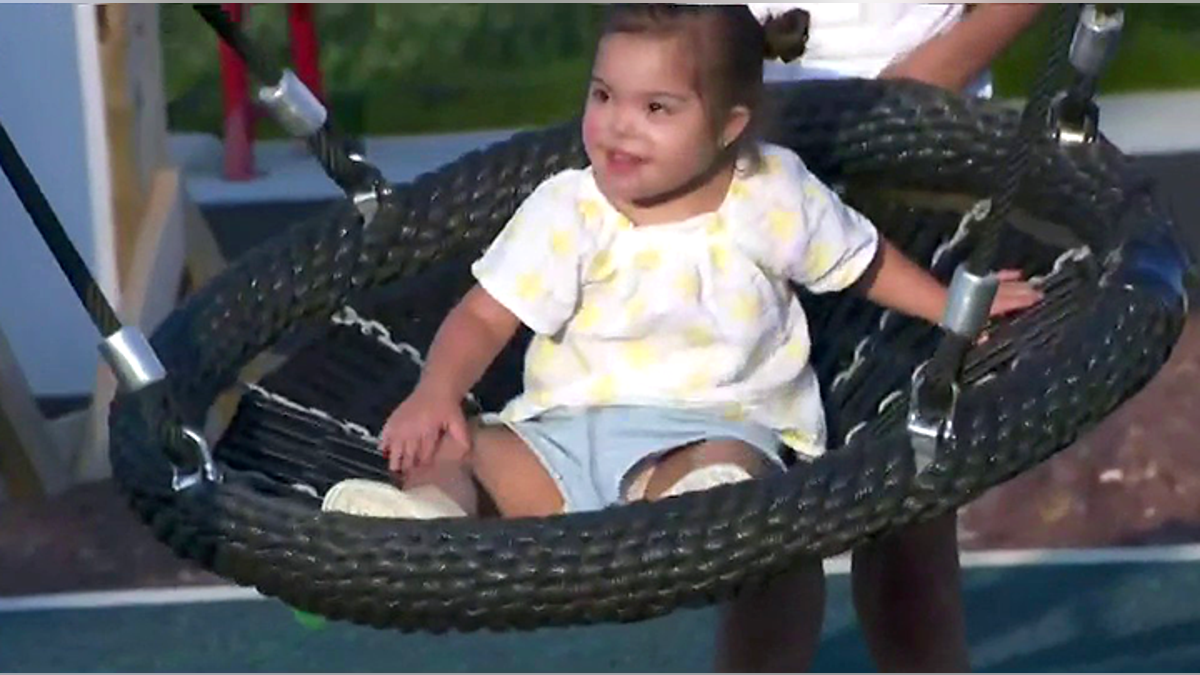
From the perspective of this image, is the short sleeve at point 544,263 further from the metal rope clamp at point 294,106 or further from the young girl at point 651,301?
the metal rope clamp at point 294,106

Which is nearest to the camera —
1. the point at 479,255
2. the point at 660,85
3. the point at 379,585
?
the point at 379,585

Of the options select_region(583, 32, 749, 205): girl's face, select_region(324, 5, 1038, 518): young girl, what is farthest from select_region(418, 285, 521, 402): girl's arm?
select_region(583, 32, 749, 205): girl's face

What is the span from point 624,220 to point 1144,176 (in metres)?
0.43

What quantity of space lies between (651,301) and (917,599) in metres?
0.51

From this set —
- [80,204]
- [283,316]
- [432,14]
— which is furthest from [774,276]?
[432,14]

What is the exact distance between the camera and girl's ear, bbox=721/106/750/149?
1.73 metres

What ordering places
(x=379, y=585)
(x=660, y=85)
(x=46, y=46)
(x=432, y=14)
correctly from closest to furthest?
(x=379, y=585)
(x=660, y=85)
(x=46, y=46)
(x=432, y=14)

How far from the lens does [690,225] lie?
1.74m

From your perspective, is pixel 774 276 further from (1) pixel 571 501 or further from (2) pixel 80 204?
(2) pixel 80 204

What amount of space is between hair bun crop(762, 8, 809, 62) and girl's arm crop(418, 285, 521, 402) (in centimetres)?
30

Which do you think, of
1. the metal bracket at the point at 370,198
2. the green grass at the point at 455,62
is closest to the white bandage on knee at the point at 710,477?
the metal bracket at the point at 370,198

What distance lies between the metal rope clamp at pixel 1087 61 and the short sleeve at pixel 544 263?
0.39 metres

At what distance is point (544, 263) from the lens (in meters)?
Result: 1.76

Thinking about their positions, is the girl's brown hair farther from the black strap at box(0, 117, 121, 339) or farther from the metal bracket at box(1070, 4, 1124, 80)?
the black strap at box(0, 117, 121, 339)
